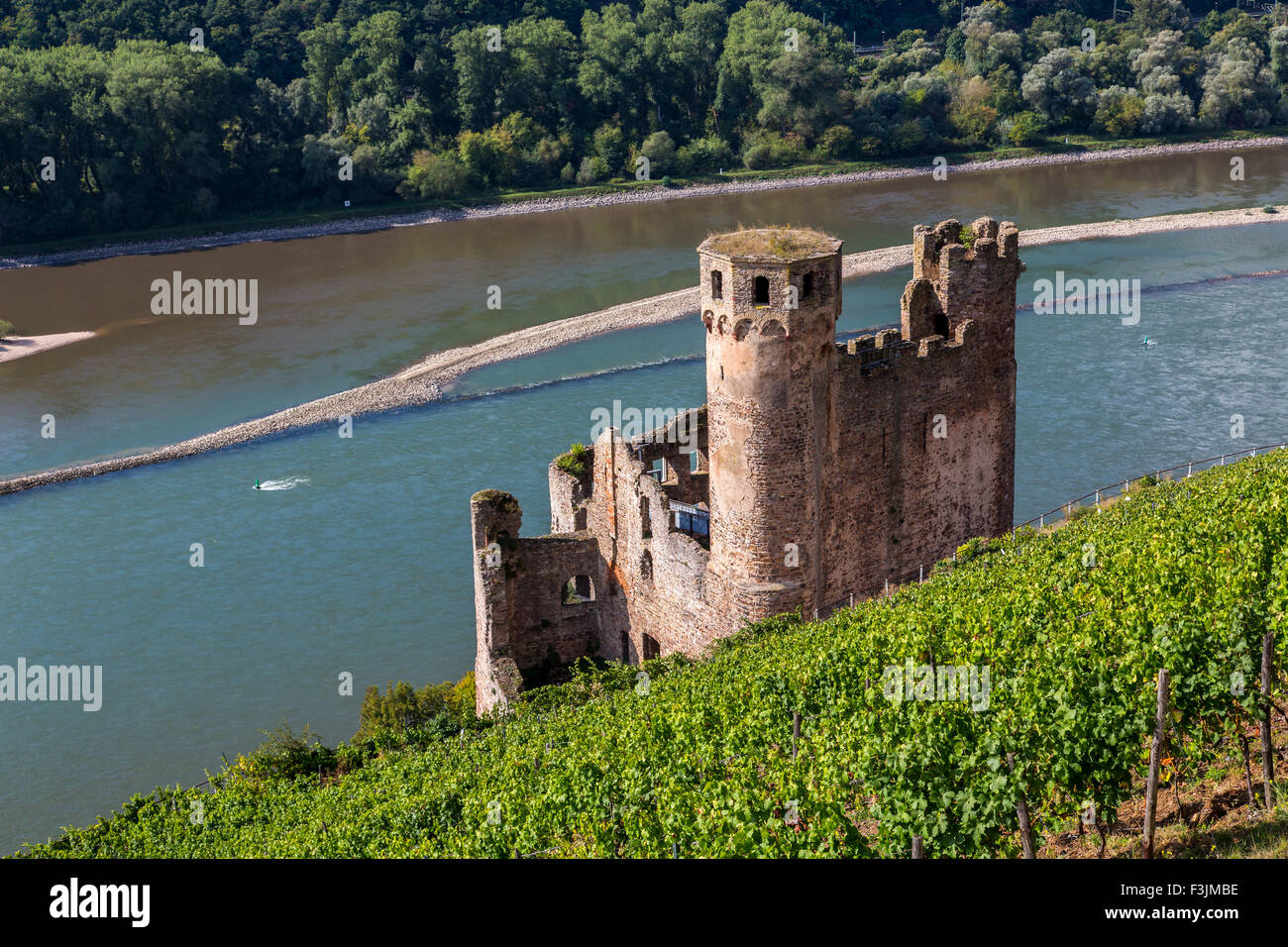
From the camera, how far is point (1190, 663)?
23.3 metres

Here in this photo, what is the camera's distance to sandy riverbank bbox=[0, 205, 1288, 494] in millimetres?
73938

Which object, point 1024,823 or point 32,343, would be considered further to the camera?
point 32,343

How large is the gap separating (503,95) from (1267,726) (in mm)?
119125

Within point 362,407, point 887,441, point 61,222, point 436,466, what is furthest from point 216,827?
point 61,222

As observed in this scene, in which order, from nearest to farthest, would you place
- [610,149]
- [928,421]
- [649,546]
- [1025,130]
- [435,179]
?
[649,546]
[928,421]
[435,179]
[610,149]
[1025,130]

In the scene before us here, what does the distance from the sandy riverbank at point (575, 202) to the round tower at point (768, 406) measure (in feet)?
292

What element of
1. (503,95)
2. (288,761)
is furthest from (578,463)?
(503,95)

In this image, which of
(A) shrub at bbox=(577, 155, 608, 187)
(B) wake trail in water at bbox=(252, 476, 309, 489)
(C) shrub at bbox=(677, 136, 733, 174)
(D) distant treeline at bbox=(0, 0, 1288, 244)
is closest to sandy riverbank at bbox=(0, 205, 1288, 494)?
(B) wake trail in water at bbox=(252, 476, 309, 489)

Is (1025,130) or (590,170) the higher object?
(1025,130)

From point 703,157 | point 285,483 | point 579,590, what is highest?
point 703,157

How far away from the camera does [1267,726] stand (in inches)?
872

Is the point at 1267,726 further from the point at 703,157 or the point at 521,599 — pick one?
the point at 703,157

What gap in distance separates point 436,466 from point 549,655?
96.8ft

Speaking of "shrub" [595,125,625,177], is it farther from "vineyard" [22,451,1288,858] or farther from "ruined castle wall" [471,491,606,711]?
"vineyard" [22,451,1288,858]
